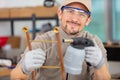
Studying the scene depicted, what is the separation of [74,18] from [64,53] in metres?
0.19

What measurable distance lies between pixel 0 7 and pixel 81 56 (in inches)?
107

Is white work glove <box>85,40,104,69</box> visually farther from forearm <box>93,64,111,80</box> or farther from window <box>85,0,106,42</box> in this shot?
window <box>85,0,106,42</box>

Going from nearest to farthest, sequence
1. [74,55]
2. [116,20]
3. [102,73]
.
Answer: [74,55], [102,73], [116,20]

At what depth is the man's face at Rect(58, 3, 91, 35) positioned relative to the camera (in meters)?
1.17

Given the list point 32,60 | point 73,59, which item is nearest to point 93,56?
point 73,59

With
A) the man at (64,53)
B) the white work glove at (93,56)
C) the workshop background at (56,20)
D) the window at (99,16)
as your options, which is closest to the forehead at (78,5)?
the man at (64,53)

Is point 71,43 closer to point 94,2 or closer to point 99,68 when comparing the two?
point 99,68

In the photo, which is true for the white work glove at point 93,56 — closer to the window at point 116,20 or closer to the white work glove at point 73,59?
the white work glove at point 73,59

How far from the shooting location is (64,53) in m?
1.06

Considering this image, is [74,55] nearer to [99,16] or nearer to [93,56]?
[93,56]

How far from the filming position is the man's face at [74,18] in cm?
117

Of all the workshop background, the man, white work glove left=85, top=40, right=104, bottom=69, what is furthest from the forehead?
the workshop background

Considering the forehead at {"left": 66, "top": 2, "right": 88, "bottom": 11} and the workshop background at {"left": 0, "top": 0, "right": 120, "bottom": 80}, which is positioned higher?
the forehead at {"left": 66, "top": 2, "right": 88, "bottom": 11}

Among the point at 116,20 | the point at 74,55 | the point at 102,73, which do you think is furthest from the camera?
the point at 116,20
